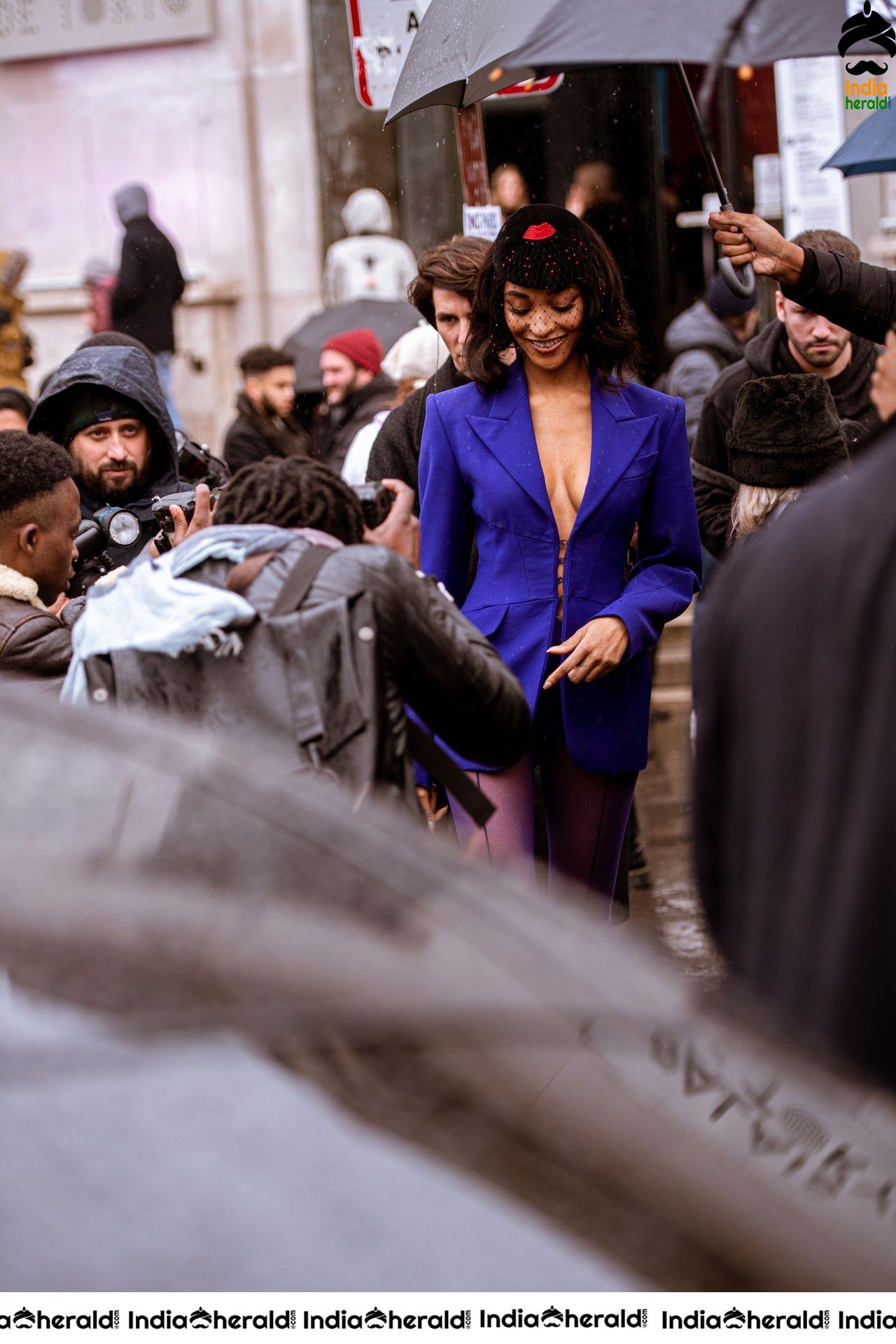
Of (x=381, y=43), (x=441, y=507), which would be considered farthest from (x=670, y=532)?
(x=381, y=43)

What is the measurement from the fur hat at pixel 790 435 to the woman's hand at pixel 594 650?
123cm

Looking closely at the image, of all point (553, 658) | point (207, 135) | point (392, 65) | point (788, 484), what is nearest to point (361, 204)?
point (207, 135)

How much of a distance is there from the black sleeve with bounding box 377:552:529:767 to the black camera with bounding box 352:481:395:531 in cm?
29

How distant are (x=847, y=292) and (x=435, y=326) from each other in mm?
1448

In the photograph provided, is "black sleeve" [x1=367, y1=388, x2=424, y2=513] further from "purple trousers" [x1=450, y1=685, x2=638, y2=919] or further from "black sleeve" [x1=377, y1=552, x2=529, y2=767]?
"black sleeve" [x1=377, y1=552, x2=529, y2=767]

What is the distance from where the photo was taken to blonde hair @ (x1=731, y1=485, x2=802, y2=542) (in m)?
4.96

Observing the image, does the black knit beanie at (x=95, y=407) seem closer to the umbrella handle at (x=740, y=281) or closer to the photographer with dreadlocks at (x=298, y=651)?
the umbrella handle at (x=740, y=281)

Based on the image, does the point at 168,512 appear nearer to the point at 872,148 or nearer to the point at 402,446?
the point at 402,446

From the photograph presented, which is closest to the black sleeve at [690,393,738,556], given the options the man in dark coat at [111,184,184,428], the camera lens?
the camera lens

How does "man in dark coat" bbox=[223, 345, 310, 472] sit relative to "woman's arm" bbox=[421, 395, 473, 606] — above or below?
below

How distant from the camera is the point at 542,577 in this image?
161 inches

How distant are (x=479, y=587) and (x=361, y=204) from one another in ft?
28.8

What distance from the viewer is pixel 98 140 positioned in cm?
1317

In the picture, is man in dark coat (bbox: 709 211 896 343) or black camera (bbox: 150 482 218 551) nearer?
black camera (bbox: 150 482 218 551)
